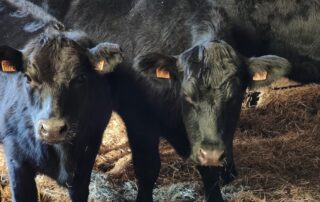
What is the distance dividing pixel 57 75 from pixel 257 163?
283 centimetres

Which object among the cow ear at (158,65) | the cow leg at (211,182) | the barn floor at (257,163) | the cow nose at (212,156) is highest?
the cow ear at (158,65)

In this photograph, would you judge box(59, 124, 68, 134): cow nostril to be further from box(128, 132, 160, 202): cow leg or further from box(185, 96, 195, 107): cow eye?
box(128, 132, 160, 202): cow leg

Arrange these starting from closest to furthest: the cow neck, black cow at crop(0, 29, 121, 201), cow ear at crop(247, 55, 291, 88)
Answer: black cow at crop(0, 29, 121, 201), cow ear at crop(247, 55, 291, 88), the cow neck

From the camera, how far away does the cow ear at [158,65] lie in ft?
14.0

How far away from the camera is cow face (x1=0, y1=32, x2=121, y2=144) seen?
148 inches

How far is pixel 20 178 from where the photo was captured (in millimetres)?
4199

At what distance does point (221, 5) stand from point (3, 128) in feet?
7.03

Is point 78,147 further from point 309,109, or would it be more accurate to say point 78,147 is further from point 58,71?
point 309,109

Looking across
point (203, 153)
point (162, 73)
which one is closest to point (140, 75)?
point (162, 73)

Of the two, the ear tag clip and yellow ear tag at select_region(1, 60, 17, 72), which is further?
the ear tag clip

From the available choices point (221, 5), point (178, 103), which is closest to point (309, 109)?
point (221, 5)

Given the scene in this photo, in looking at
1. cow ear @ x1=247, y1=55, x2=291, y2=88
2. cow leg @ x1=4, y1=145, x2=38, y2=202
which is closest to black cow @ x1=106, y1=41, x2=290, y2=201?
cow ear @ x1=247, y1=55, x2=291, y2=88

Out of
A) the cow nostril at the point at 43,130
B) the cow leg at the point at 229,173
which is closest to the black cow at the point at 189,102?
the cow leg at the point at 229,173

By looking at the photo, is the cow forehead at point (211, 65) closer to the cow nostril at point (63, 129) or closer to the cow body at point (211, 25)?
the cow body at point (211, 25)
